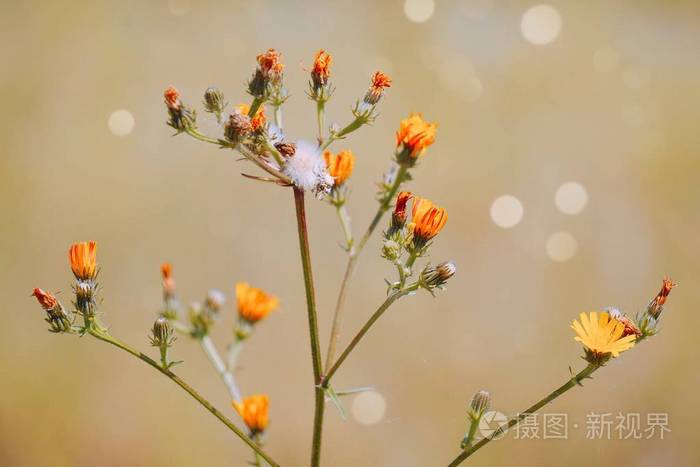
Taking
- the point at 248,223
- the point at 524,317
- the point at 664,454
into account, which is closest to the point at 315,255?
the point at 248,223

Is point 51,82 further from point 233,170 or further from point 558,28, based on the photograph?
point 558,28

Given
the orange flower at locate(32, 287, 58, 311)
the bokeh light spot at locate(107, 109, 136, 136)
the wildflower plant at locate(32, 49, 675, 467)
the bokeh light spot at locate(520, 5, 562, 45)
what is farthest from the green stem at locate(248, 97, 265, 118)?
the bokeh light spot at locate(520, 5, 562, 45)

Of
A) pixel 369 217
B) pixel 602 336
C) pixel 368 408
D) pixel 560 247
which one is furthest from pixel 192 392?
pixel 560 247

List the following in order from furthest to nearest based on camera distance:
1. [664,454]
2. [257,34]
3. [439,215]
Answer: [257,34], [664,454], [439,215]

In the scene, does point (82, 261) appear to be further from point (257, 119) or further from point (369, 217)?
point (369, 217)

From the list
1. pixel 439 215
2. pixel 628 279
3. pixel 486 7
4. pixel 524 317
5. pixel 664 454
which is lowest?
pixel 439 215

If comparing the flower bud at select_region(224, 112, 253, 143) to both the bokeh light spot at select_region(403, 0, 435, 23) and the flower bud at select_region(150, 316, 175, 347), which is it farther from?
the bokeh light spot at select_region(403, 0, 435, 23)
